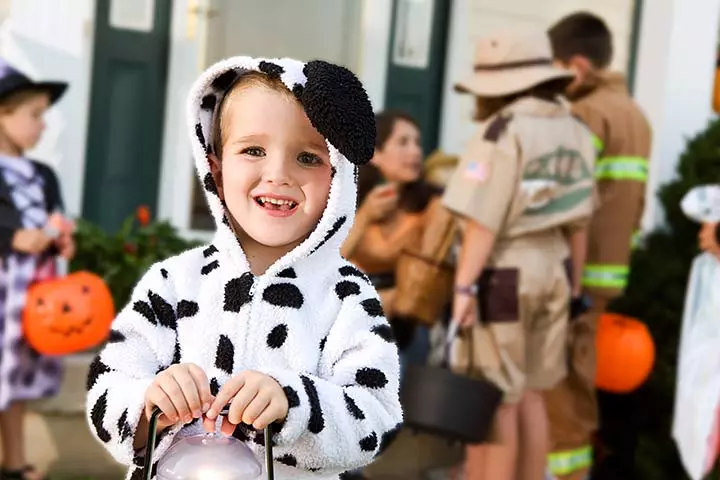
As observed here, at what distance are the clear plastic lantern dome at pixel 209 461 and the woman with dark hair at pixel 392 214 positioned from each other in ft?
9.60

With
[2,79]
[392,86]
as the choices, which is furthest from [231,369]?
[392,86]

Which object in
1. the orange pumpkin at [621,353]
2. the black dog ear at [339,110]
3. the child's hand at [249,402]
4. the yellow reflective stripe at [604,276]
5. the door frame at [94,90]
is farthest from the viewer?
the door frame at [94,90]

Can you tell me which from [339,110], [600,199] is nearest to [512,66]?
[600,199]

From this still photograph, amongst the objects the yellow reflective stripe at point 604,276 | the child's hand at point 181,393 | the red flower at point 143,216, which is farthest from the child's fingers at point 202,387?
the red flower at point 143,216

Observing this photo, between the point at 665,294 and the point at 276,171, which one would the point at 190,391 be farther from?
the point at 665,294

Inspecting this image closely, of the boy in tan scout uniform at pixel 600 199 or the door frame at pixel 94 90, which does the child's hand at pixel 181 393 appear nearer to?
the boy in tan scout uniform at pixel 600 199

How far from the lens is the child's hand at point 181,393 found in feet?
4.84

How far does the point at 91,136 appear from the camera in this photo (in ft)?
19.0

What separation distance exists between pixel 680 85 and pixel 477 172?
2892mm

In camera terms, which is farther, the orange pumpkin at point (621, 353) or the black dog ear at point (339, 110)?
the orange pumpkin at point (621, 353)

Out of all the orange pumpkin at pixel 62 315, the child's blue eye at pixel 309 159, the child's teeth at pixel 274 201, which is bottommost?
the orange pumpkin at pixel 62 315

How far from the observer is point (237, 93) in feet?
5.82

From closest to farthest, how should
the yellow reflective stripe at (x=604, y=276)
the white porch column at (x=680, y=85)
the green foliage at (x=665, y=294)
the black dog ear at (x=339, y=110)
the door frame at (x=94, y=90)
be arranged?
the black dog ear at (x=339, y=110), the yellow reflective stripe at (x=604, y=276), the green foliage at (x=665, y=294), the door frame at (x=94, y=90), the white porch column at (x=680, y=85)

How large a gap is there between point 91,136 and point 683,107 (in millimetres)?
3530
